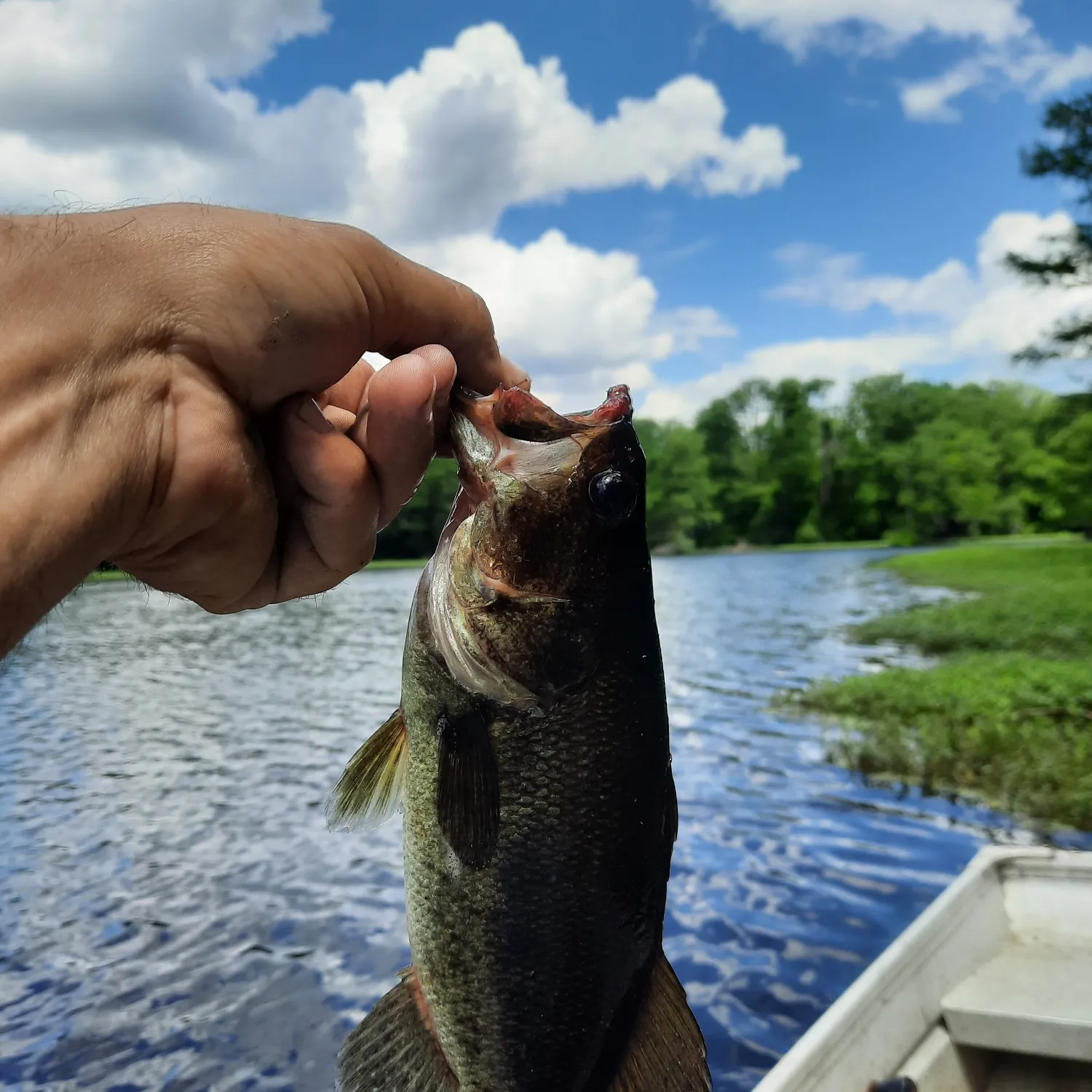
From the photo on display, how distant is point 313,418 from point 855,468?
109 meters

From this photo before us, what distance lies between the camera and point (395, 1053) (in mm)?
2320

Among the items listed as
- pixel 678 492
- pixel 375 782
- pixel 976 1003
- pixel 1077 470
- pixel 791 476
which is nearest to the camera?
pixel 375 782

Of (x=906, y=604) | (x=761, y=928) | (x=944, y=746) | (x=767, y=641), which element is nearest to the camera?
(x=761, y=928)

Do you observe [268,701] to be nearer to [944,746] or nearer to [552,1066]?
[944,746]

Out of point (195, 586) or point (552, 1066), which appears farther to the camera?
point (195, 586)

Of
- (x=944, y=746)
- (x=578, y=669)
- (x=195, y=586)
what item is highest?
(x=195, y=586)

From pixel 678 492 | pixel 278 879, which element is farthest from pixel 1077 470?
pixel 278 879

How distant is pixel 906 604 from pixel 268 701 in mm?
24660

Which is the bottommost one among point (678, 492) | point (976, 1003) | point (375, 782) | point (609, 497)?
point (976, 1003)

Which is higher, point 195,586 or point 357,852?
point 195,586

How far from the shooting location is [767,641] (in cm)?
2898

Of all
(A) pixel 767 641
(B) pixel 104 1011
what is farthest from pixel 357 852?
(A) pixel 767 641

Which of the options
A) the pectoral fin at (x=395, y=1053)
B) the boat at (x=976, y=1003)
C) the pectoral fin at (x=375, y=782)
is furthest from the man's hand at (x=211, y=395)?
the boat at (x=976, y=1003)

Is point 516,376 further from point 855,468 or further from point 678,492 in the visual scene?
point 855,468
